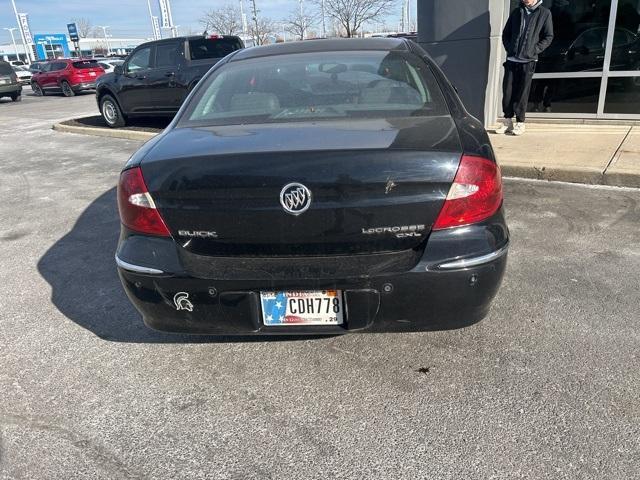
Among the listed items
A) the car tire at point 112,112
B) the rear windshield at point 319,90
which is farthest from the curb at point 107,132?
the rear windshield at point 319,90

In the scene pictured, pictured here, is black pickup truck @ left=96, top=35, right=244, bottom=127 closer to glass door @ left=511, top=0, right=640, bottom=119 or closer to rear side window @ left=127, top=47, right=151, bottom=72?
rear side window @ left=127, top=47, right=151, bottom=72

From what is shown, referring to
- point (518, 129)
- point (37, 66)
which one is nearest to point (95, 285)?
point (518, 129)

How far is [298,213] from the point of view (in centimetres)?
217

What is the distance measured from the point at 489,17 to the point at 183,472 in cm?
744

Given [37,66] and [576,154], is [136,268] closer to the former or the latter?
[576,154]

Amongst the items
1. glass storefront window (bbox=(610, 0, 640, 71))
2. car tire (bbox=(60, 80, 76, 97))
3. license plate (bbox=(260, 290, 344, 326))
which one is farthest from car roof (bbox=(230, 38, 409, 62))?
car tire (bbox=(60, 80, 76, 97))

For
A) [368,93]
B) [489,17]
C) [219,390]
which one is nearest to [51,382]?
[219,390]

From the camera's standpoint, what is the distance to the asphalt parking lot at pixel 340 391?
2.06 metres

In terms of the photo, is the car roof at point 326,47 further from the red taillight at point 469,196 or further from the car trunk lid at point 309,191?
the red taillight at point 469,196

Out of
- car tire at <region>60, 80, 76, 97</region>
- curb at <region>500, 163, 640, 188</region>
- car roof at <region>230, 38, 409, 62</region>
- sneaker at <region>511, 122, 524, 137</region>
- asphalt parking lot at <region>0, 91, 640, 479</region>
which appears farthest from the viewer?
car tire at <region>60, 80, 76, 97</region>

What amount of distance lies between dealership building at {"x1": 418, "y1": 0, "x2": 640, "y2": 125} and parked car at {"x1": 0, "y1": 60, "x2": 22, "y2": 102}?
21.2 m

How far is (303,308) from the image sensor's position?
2299 millimetres

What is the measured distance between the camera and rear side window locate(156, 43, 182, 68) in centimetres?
1023

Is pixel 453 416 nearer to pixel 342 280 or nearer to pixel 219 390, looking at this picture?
pixel 342 280
